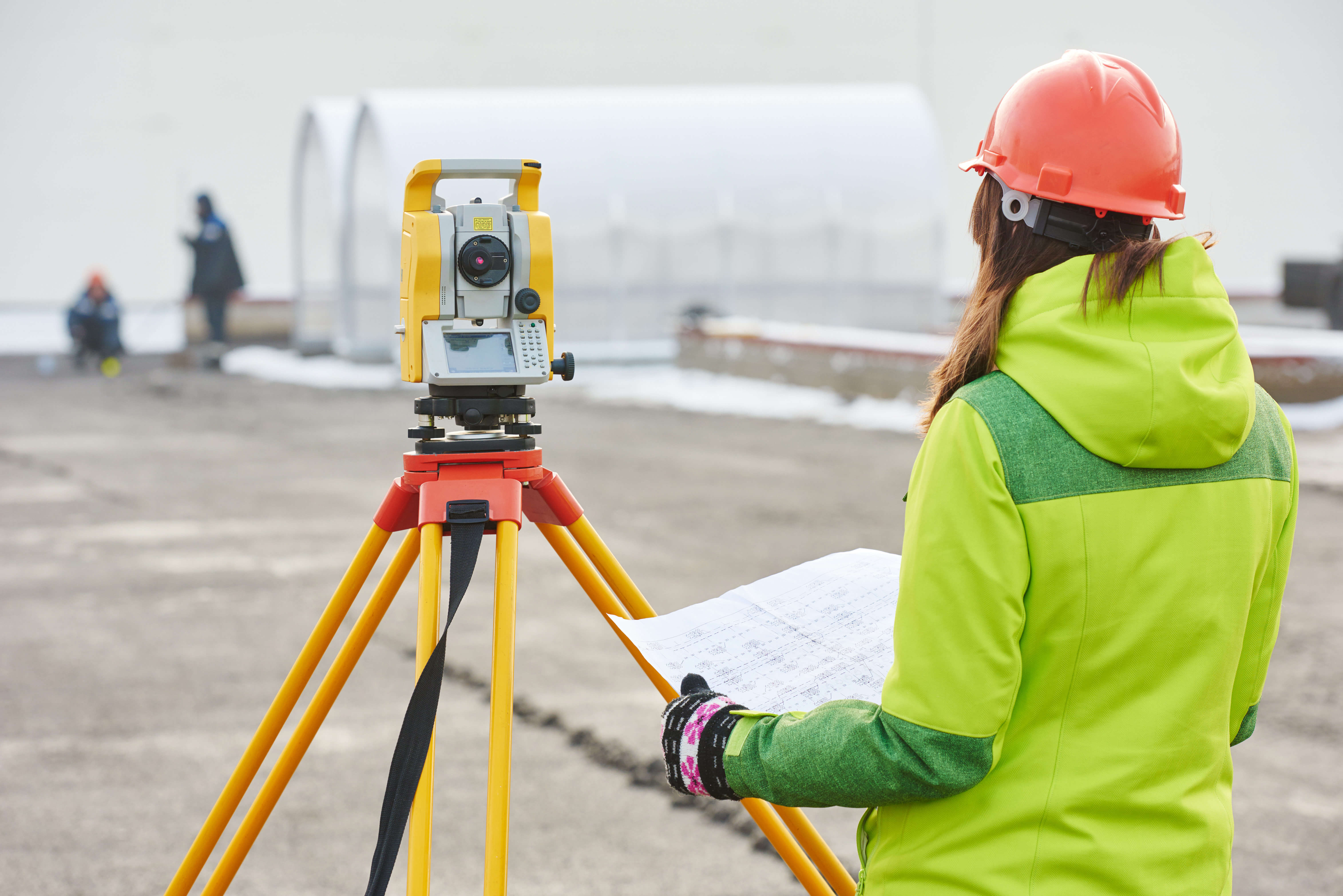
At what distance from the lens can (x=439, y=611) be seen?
1.99 meters

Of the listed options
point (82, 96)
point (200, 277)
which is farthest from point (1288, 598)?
point (82, 96)

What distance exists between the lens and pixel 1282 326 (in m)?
22.4

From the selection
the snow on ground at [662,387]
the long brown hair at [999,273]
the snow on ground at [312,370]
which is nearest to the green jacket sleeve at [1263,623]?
the long brown hair at [999,273]

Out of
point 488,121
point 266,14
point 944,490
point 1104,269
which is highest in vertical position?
point 266,14

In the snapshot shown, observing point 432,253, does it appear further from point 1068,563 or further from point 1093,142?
point 1068,563

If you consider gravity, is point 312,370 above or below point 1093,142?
below

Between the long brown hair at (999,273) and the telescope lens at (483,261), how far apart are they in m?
0.92

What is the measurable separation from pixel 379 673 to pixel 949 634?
4.11 meters

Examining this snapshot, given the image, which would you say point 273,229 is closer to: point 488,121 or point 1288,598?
point 488,121

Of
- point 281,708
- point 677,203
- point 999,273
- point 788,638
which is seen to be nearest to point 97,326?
point 677,203

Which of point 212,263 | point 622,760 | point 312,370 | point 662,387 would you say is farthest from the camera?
point 212,263

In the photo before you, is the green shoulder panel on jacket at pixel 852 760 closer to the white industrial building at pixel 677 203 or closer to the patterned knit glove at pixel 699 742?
the patterned knit glove at pixel 699 742

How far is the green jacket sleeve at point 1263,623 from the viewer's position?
151 centimetres

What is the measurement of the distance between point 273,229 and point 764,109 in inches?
469
